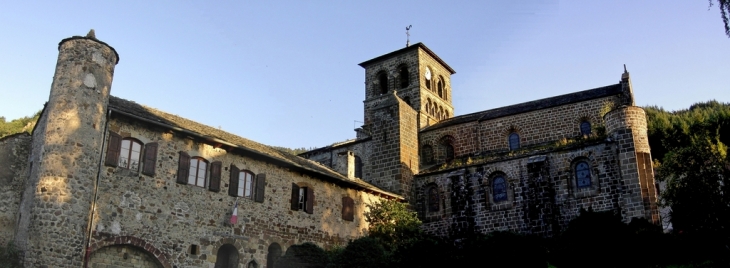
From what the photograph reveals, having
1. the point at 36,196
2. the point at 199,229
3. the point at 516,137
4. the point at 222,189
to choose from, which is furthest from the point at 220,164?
the point at 516,137

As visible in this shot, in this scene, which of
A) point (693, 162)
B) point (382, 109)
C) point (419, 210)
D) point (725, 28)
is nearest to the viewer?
point (725, 28)

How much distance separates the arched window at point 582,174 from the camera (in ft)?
89.6

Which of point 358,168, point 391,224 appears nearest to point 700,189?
point 391,224

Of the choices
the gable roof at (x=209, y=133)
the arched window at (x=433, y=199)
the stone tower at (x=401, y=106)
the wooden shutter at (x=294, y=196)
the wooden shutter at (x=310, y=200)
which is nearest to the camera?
the gable roof at (x=209, y=133)

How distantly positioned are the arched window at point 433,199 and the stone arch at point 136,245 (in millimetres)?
15552

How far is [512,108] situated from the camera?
3653 cm

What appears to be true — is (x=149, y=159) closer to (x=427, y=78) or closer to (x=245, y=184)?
(x=245, y=184)

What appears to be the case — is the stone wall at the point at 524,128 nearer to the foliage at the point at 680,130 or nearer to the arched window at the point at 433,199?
the arched window at the point at 433,199

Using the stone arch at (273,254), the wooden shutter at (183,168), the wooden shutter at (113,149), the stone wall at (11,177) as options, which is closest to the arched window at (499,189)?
the stone arch at (273,254)

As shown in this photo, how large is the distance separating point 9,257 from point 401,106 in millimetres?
21503

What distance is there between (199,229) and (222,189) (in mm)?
1845

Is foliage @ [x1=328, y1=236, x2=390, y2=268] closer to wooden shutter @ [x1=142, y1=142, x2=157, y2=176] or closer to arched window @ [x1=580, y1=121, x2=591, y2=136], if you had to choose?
wooden shutter @ [x1=142, y1=142, x2=157, y2=176]

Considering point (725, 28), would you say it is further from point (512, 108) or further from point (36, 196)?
point (512, 108)

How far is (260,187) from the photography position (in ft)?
78.5
